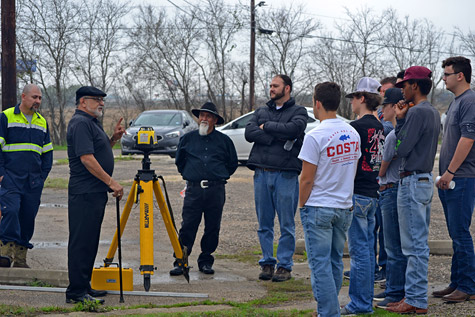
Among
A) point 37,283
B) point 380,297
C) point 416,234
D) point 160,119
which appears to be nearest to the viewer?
point 416,234

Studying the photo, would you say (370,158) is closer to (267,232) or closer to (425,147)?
(425,147)

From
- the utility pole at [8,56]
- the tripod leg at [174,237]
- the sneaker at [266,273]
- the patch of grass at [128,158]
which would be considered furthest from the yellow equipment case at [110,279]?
the patch of grass at [128,158]

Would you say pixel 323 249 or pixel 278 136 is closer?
pixel 323 249

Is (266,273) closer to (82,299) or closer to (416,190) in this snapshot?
(82,299)

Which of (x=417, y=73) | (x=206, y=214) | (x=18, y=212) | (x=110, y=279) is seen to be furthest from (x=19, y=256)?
(x=417, y=73)

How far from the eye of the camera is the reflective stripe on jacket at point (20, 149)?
23.4 ft

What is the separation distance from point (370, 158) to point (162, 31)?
1464 inches

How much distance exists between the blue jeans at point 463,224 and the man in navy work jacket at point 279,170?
71.1 inches

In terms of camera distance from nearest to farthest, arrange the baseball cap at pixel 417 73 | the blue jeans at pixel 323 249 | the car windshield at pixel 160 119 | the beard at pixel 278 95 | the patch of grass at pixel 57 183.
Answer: the blue jeans at pixel 323 249
the baseball cap at pixel 417 73
the beard at pixel 278 95
the patch of grass at pixel 57 183
the car windshield at pixel 160 119

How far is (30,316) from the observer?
205 inches

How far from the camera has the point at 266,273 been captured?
6.93m

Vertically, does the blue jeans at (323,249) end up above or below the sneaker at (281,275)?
above

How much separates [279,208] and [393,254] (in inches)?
64.7

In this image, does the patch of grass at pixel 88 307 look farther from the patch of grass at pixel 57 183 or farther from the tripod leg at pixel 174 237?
the patch of grass at pixel 57 183
